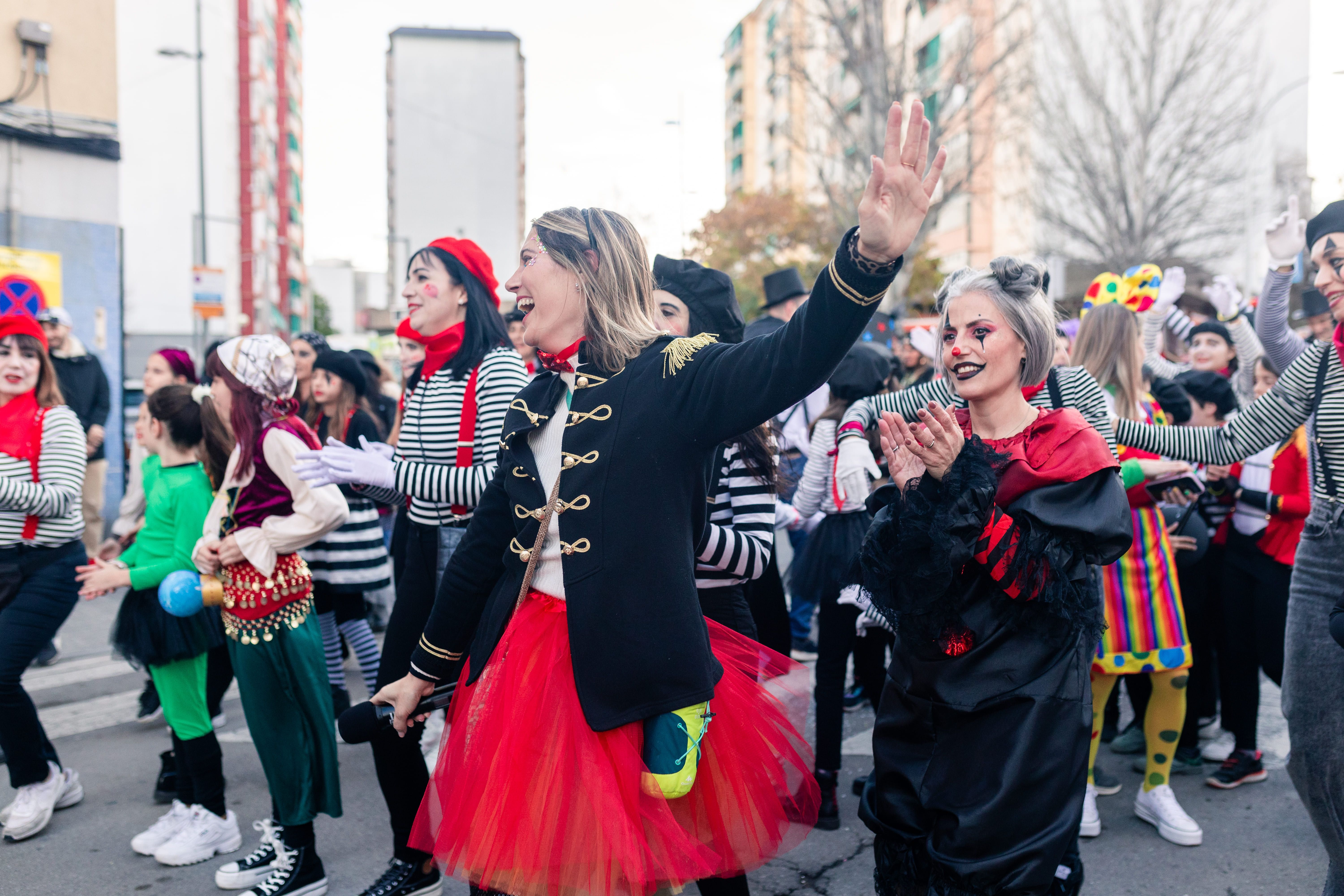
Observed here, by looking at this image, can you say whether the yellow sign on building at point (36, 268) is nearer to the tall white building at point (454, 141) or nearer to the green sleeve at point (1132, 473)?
the green sleeve at point (1132, 473)

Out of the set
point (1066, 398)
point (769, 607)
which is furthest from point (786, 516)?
point (1066, 398)

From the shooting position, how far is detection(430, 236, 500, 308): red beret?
11.6ft

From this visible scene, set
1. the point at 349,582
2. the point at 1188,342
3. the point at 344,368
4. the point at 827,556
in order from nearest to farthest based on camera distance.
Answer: the point at 827,556 → the point at 349,582 → the point at 344,368 → the point at 1188,342

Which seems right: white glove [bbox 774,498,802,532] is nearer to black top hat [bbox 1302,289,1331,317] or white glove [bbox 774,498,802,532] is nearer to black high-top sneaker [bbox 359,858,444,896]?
black high-top sneaker [bbox 359,858,444,896]

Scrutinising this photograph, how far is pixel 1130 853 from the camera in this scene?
3.69 meters

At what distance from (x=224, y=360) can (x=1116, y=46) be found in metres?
24.5

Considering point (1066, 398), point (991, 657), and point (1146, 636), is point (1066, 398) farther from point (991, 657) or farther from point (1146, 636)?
point (991, 657)

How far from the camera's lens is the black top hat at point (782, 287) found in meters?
6.84

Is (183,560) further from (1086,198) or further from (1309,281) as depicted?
(1086,198)

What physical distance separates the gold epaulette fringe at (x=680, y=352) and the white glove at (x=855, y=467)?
180 centimetres

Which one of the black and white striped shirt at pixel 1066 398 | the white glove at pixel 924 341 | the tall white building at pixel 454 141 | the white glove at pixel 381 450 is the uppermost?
the tall white building at pixel 454 141

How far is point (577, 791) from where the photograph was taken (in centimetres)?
203

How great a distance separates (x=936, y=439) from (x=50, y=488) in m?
3.69

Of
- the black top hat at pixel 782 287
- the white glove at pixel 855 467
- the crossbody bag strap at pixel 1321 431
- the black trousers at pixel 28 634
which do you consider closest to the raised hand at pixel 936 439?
the crossbody bag strap at pixel 1321 431
